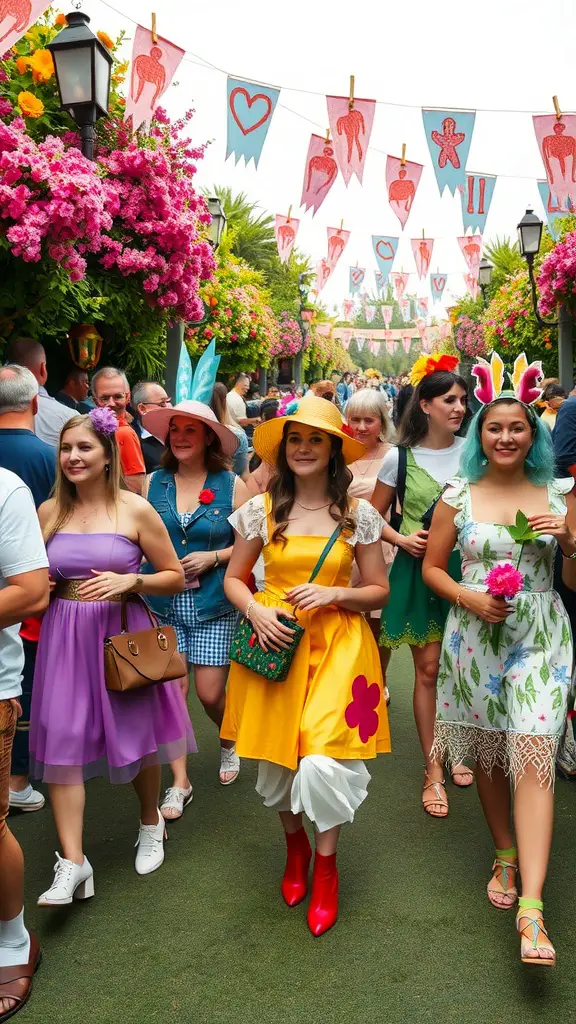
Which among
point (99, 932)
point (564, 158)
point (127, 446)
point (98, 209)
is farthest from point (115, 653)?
point (564, 158)

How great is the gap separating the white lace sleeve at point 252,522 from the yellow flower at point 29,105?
3.36m

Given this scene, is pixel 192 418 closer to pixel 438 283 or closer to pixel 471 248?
pixel 471 248

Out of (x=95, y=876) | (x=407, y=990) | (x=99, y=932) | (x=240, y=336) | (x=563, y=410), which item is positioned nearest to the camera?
(x=407, y=990)

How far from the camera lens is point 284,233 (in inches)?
695

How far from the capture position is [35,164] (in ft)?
15.5

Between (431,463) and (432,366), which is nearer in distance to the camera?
(431,463)

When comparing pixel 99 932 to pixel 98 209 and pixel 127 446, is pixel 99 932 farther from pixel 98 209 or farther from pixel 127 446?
pixel 98 209

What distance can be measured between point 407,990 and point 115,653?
1510 mm

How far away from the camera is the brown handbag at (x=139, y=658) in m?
3.13

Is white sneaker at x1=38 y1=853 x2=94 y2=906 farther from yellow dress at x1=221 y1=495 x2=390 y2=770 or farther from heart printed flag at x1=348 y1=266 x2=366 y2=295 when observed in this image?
heart printed flag at x1=348 y1=266 x2=366 y2=295

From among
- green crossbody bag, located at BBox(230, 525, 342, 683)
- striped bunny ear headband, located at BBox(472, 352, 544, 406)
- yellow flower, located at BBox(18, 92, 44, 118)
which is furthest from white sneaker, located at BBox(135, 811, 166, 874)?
yellow flower, located at BBox(18, 92, 44, 118)

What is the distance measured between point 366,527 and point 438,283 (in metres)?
28.7

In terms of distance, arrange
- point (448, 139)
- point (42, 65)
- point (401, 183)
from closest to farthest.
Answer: point (42, 65), point (448, 139), point (401, 183)

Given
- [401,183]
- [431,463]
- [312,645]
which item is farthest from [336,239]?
[312,645]
